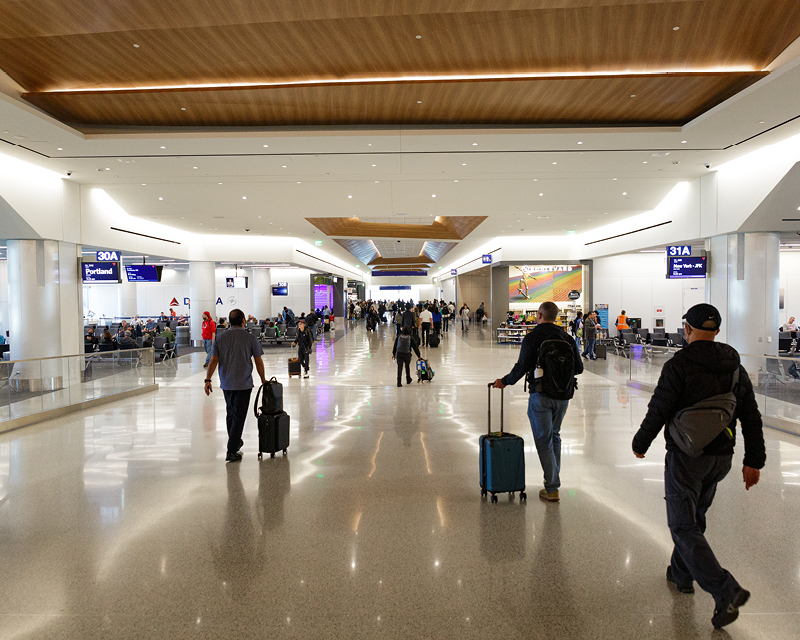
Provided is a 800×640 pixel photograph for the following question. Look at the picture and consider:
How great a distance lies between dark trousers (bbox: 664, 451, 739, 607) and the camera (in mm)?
3045

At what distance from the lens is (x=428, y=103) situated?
29.6ft

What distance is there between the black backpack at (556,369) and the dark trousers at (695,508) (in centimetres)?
160

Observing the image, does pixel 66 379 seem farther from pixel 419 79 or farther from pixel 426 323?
pixel 426 323

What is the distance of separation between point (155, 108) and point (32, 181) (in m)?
5.68

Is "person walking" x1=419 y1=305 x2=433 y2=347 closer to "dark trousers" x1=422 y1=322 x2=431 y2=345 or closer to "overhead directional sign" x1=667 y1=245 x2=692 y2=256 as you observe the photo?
"dark trousers" x1=422 y1=322 x2=431 y2=345

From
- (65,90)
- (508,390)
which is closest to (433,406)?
(508,390)

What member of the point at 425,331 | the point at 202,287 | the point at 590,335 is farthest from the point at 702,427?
the point at 202,287

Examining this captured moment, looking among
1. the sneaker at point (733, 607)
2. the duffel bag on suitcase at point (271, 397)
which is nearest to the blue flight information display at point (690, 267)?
the duffel bag on suitcase at point (271, 397)

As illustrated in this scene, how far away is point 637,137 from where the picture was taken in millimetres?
10445

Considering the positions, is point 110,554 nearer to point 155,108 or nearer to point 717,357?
point 717,357

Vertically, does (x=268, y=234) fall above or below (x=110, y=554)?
above

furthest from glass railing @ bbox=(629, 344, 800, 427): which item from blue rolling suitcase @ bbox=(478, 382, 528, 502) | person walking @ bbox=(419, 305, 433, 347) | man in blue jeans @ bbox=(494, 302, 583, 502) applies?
person walking @ bbox=(419, 305, 433, 347)

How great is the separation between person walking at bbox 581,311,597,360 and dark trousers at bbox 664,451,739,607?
16.2 m

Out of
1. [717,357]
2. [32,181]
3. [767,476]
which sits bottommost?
[767,476]
